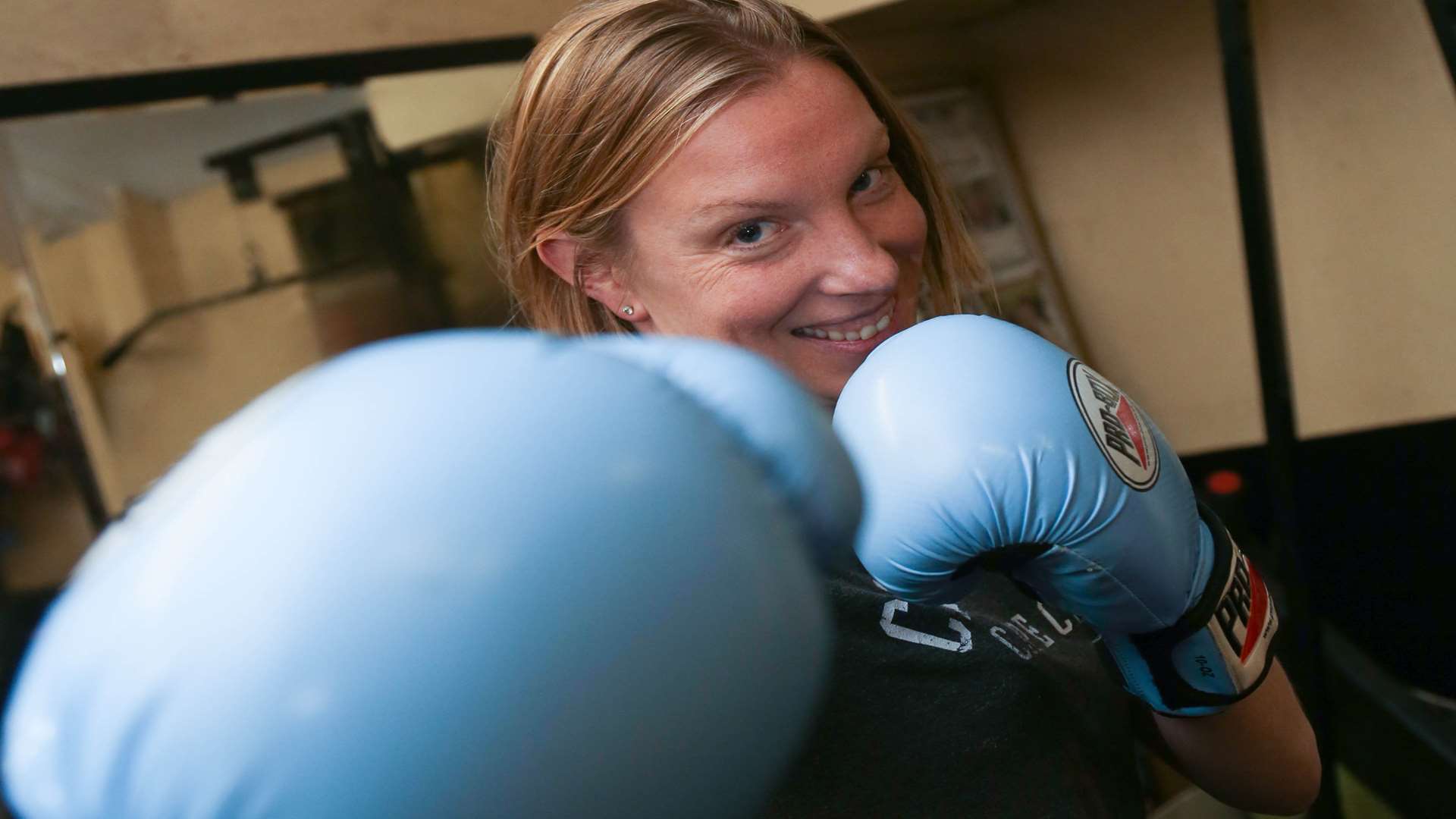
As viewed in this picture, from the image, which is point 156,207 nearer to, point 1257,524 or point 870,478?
point 870,478

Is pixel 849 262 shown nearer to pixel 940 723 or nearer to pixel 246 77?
pixel 940 723

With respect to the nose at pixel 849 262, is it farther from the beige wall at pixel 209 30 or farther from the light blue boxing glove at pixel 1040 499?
the beige wall at pixel 209 30

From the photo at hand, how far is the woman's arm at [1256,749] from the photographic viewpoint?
28.0 inches

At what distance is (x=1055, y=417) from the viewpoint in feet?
1.92

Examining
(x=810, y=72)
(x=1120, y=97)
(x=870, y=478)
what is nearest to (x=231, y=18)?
(x=810, y=72)

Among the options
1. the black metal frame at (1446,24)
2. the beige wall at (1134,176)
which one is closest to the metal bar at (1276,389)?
the black metal frame at (1446,24)

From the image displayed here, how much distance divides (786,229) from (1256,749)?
518 mm

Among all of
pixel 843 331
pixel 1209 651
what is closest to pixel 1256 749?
pixel 1209 651

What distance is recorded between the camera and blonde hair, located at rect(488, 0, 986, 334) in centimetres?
79

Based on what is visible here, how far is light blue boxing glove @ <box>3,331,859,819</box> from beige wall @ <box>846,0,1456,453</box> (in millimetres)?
1795

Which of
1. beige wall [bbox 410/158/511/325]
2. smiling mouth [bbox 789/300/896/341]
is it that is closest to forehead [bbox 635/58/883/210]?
smiling mouth [bbox 789/300/896/341]

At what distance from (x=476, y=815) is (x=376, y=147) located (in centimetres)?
141

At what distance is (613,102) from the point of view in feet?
2.63

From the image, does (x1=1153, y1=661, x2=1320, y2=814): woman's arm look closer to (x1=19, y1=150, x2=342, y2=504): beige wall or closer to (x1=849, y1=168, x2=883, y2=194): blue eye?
(x1=849, y1=168, x2=883, y2=194): blue eye
